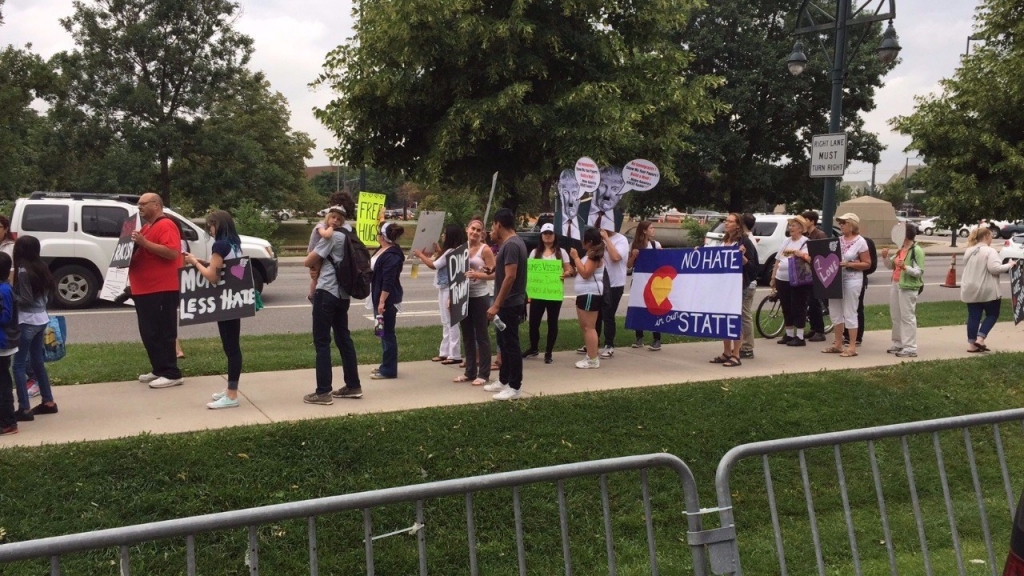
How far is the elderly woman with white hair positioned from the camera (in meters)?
9.88

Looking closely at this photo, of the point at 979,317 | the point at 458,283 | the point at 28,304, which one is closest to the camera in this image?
the point at 28,304

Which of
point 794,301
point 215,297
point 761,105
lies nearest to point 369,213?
point 215,297

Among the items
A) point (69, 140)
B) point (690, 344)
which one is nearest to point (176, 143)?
point (69, 140)

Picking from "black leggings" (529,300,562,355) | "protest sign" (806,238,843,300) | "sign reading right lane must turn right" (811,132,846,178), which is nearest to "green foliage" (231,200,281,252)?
"sign reading right lane must turn right" (811,132,846,178)

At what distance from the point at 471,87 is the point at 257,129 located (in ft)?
121

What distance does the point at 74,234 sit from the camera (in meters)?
14.5

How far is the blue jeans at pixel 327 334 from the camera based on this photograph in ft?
22.4

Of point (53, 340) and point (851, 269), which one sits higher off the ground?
point (851, 269)

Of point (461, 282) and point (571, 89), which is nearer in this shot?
point (461, 282)

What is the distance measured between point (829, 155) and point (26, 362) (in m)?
11.1

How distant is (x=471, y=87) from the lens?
11242 millimetres

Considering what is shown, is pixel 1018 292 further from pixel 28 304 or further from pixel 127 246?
pixel 28 304

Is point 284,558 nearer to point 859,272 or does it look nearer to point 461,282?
point 461,282

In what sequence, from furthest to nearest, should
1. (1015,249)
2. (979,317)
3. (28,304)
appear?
(1015,249) → (979,317) → (28,304)
